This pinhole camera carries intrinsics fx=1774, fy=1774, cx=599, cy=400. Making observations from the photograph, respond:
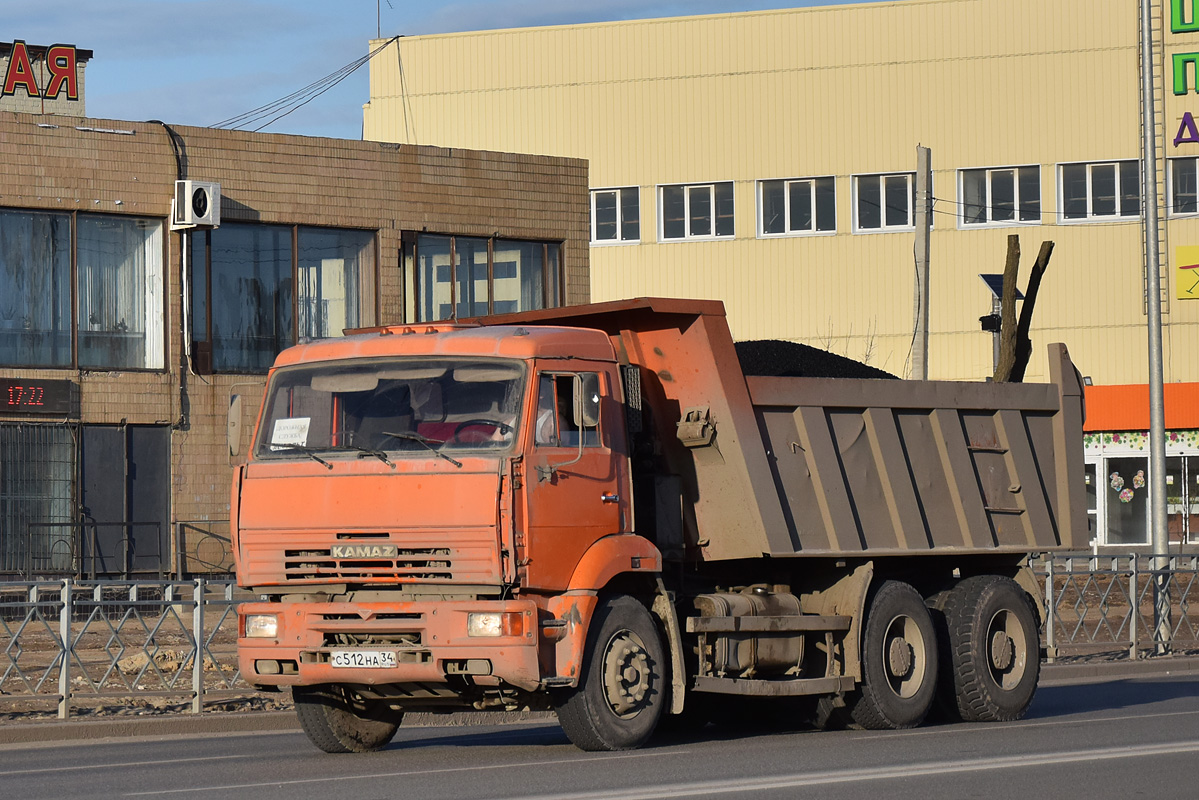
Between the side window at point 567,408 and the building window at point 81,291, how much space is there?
17193 millimetres

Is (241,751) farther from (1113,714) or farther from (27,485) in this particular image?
(27,485)

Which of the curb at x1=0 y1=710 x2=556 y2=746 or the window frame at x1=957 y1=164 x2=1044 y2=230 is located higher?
the window frame at x1=957 y1=164 x2=1044 y2=230

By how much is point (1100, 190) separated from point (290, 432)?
4073 cm

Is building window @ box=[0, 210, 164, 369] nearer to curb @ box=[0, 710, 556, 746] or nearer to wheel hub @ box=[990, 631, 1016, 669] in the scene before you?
curb @ box=[0, 710, 556, 746]

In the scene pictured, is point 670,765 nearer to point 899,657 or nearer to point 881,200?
point 899,657

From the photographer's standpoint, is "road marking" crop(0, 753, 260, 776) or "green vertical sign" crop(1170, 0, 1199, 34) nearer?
"road marking" crop(0, 753, 260, 776)

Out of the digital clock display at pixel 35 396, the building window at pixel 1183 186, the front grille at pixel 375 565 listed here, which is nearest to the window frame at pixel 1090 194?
the building window at pixel 1183 186

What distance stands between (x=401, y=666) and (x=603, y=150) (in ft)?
136

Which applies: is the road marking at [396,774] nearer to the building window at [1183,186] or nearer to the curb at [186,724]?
the curb at [186,724]

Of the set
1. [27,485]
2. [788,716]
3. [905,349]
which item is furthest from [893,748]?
[905,349]

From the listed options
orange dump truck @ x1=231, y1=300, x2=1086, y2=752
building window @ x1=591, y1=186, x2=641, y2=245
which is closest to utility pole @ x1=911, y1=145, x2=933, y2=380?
orange dump truck @ x1=231, y1=300, x2=1086, y2=752

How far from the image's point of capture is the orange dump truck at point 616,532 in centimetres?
1090

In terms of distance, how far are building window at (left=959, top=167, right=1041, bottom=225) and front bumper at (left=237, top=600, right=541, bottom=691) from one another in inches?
1599

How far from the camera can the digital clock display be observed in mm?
26375
